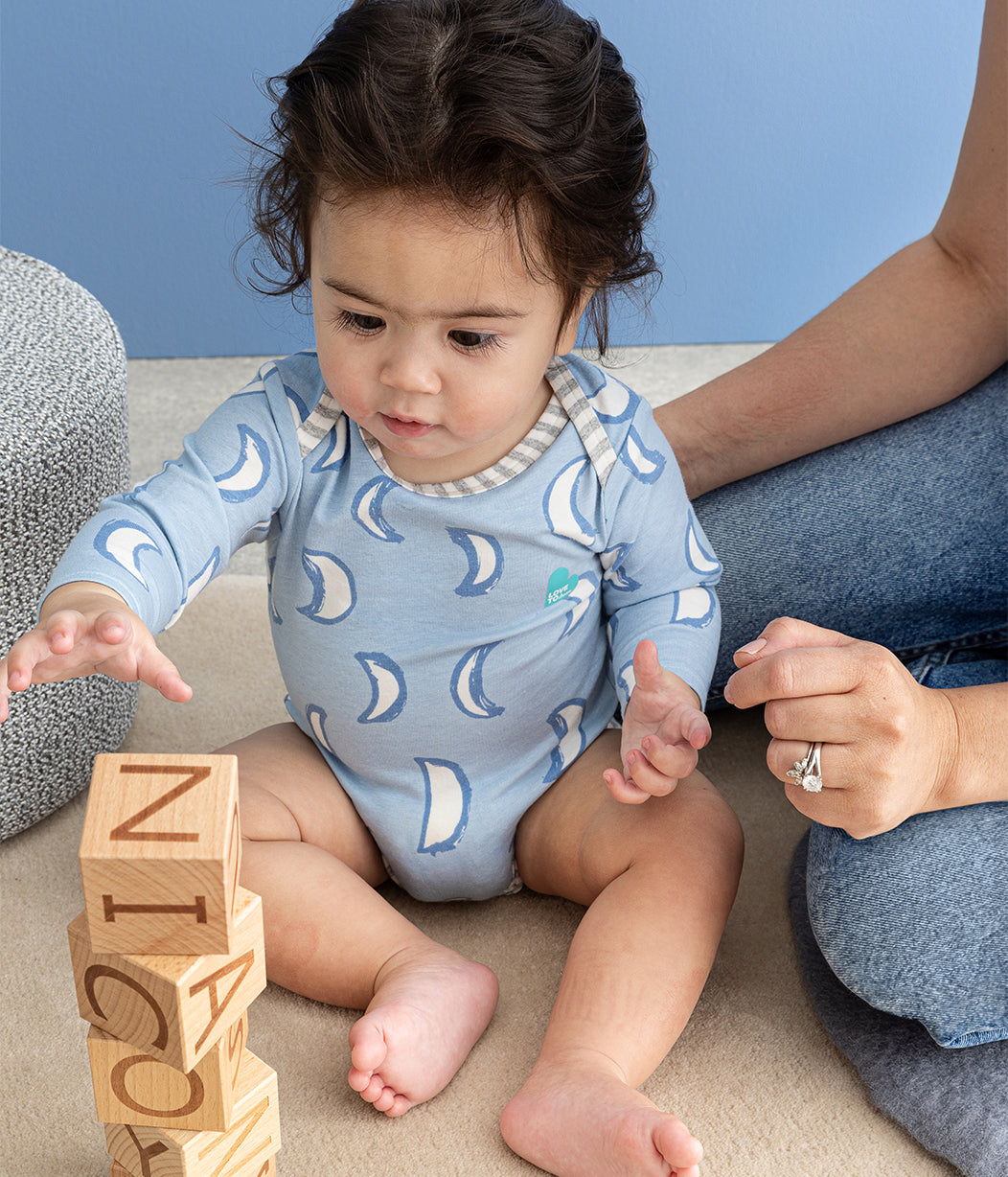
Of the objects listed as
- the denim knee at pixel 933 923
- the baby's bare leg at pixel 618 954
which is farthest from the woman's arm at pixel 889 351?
the denim knee at pixel 933 923

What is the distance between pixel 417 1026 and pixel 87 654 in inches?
13.4

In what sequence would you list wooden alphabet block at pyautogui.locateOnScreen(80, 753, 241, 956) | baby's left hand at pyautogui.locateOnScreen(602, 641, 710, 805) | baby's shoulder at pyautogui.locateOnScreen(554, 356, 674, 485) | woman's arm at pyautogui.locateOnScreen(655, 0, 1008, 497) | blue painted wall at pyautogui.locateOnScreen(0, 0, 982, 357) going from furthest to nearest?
blue painted wall at pyautogui.locateOnScreen(0, 0, 982, 357)
woman's arm at pyautogui.locateOnScreen(655, 0, 1008, 497)
baby's shoulder at pyautogui.locateOnScreen(554, 356, 674, 485)
baby's left hand at pyautogui.locateOnScreen(602, 641, 710, 805)
wooden alphabet block at pyautogui.locateOnScreen(80, 753, 241, 956)

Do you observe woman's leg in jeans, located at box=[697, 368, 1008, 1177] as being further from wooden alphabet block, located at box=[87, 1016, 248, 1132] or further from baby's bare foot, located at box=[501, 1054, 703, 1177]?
wooden alphabet block, located at box=[87, 1016, 248, 1132]

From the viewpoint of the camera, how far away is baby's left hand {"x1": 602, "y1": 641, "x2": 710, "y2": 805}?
831mm

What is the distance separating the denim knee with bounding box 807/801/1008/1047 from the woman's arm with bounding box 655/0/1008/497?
42 centimetres

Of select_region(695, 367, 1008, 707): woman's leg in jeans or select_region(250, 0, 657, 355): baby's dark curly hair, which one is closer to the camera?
select_region(250, 0, 657, 355): baby's dark curly hair

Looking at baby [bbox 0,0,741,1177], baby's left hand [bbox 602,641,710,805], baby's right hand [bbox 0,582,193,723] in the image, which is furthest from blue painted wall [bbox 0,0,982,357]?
baby's right hand [bbox 0,582,193,723]

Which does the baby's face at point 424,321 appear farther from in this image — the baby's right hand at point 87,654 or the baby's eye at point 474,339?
the baby's right hand at point 87,654

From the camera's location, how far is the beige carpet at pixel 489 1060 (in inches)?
32.1

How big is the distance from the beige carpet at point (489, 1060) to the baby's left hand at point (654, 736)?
204 millimetres

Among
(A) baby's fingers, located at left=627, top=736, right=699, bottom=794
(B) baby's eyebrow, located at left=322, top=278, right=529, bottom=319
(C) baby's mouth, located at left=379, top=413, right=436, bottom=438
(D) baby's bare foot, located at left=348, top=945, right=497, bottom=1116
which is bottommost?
(D) baby's bare foot, located at left=348, top=945, right=497, bottom=1116

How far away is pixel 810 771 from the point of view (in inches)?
30.8

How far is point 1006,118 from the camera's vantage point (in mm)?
1051

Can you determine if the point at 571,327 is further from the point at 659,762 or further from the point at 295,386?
the point at 659,762
